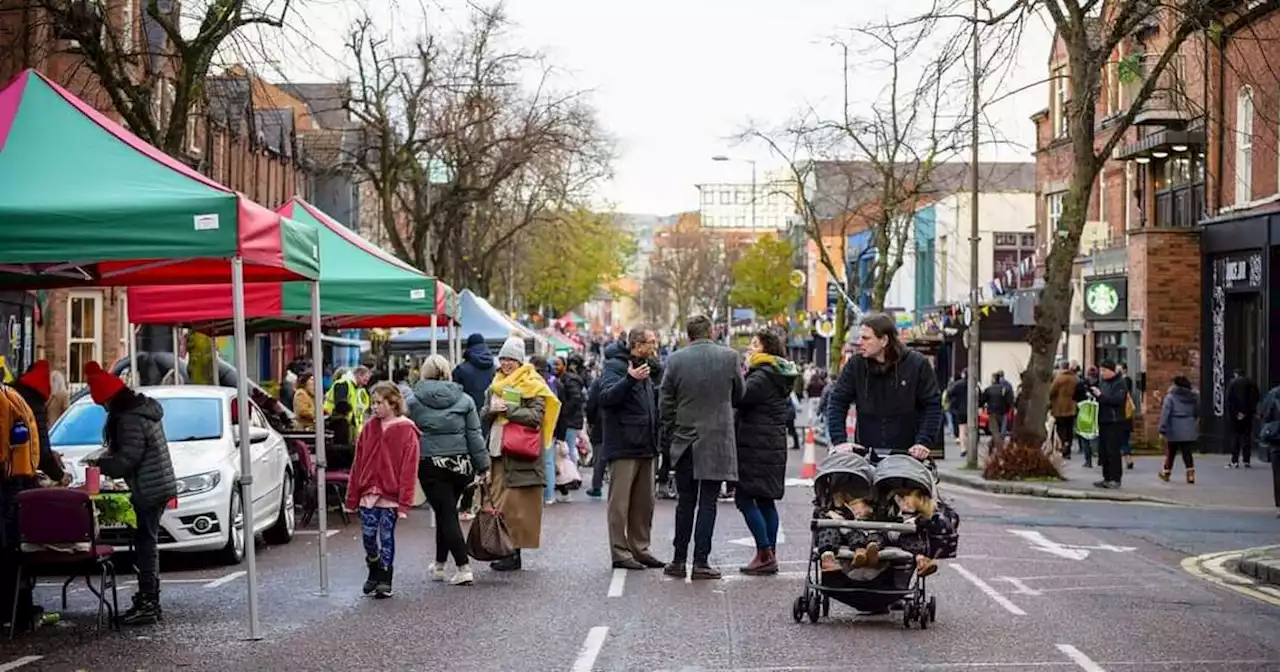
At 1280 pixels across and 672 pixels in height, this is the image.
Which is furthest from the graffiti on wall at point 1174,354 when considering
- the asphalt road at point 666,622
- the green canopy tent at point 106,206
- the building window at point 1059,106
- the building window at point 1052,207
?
the green canopy tent at point 106,206

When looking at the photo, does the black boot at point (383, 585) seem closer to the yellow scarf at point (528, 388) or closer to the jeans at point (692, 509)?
the yellow scarf at point (528, 388)

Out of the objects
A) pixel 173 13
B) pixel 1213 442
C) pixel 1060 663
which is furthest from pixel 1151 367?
pixel 1060 663

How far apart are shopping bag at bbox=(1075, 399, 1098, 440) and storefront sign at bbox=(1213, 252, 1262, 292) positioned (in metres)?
4.36

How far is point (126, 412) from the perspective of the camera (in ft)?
39.5

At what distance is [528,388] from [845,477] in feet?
13.6

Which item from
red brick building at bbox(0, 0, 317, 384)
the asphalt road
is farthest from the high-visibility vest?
the asphalt road

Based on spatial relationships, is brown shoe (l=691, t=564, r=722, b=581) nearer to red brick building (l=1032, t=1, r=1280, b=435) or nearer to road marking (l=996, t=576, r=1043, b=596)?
road marking (l=996, t=576, r=1043, b=596)

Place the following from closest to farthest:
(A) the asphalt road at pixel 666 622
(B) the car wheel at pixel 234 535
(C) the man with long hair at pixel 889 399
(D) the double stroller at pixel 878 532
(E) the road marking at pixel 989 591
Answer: (A) the asphalt road at pixel 666 622 → (D) the double stroller at pixel 878 532 → (C) the man with long hair at pixel 889 399 → (E) the road marking at pixel 989 591 → (B) the car wheel at pixel 234 535

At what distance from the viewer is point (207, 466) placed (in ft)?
51.3

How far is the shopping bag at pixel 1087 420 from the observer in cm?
3078

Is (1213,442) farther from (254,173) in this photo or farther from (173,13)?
(254,173)

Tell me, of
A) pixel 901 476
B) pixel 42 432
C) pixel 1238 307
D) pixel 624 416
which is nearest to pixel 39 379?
pixel 42 432

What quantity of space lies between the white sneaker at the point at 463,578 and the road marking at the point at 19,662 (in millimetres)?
3914

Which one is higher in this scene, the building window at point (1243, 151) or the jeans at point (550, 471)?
the building window at point (1243, 151)
